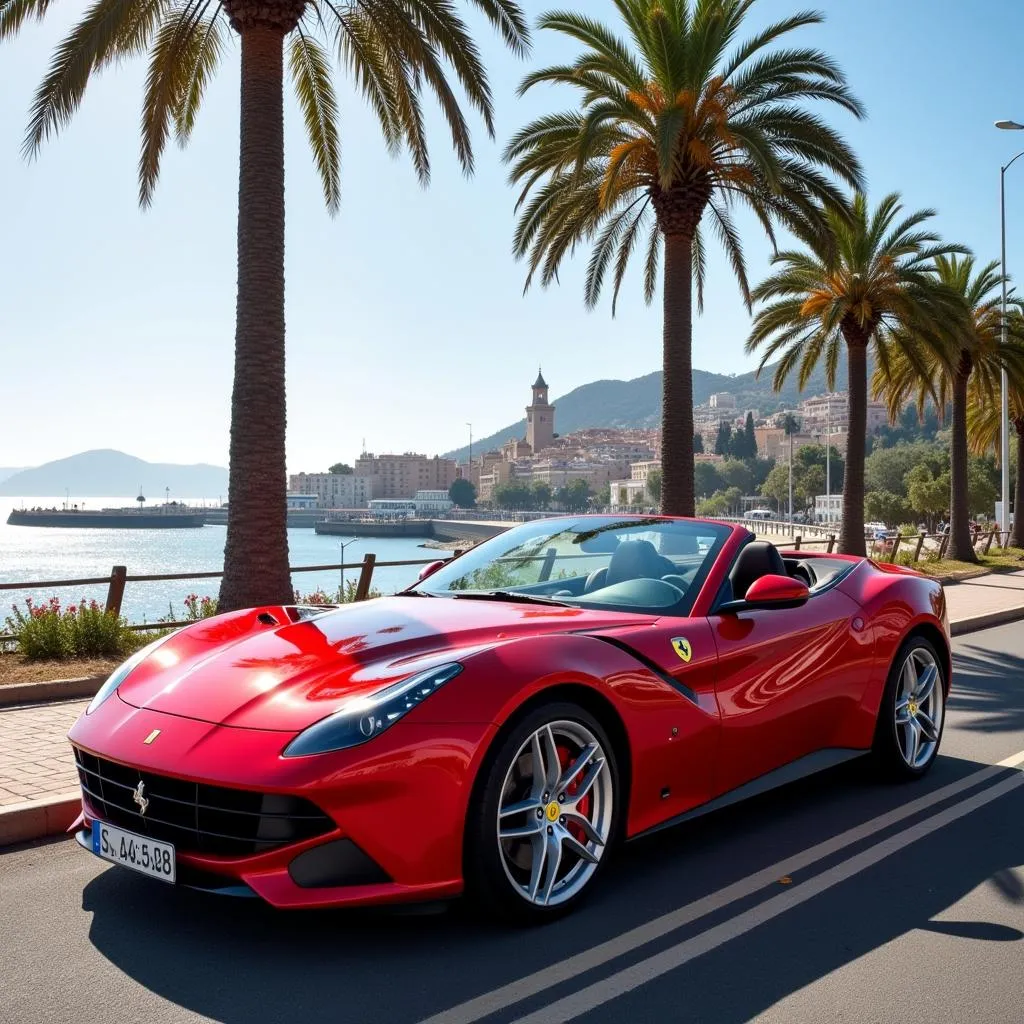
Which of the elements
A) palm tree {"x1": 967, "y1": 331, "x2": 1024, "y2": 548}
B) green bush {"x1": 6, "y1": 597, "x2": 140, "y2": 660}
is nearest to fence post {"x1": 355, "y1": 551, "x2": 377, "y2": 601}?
green bush {"x1": 6, "y1": 597, "x2": 140, "y2": 660}

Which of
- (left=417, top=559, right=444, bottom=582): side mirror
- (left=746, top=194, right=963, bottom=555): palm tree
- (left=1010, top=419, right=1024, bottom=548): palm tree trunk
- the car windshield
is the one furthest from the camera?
(left=1010, top=419, right=1024, bottom=548): palm tree trunk

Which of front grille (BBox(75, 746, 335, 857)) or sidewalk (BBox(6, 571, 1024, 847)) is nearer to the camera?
front grille (BBox(75, 746, 335, 857))

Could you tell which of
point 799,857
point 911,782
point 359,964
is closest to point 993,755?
point 911,782

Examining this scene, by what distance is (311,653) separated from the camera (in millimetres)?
3943

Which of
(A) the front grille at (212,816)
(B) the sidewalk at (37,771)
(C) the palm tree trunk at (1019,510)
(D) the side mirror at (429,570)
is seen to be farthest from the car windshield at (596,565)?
(C) the palm tree trunk at (1019,510)

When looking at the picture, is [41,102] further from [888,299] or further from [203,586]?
[203,586]

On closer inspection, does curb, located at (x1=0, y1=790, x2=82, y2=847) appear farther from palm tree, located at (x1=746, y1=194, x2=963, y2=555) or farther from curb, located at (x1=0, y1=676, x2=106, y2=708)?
palm tree, located at (x1=746, y1=194, x2=963, y2=555)

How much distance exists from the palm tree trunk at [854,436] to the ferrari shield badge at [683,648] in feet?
67.0

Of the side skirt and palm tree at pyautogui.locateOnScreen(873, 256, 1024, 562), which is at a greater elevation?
palm tree at pyautogui.locateOnScreen(873, 256, 1024, 562)

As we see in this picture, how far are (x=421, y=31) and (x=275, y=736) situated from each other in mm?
11535

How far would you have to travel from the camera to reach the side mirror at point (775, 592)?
452 cm

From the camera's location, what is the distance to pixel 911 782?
19.0 ft

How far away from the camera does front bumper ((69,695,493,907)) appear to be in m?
3.20

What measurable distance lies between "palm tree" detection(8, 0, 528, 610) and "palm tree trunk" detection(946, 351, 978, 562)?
2100 centimetres
